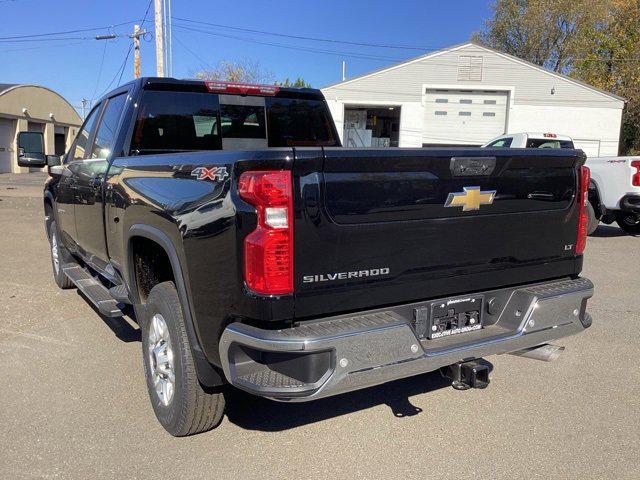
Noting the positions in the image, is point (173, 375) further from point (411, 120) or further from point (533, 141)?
point (411, 120)

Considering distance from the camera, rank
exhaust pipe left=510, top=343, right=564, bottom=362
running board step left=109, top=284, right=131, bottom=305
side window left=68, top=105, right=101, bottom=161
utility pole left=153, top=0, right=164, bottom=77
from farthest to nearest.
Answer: utility pole left=153, top=0, right=164, bottom=77
side window left=68, top=105, right=101, bottom=161
running board step left=109, top=284, right=131, bottom=305
exhaust pipe left=510, top=343, right=564, bottom=362

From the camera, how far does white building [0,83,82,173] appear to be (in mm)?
30375

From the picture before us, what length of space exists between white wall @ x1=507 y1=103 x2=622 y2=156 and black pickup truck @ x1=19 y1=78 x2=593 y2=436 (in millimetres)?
23462

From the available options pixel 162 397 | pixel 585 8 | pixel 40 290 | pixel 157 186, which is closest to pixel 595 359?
pixel 162 397

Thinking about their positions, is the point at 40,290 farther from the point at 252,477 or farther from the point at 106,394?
the point at 252,477

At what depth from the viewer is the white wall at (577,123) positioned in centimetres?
2464

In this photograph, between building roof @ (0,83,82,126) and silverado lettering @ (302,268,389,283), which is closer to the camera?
silverado lettering @ (302,268,389,283)

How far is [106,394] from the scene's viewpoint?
378cm

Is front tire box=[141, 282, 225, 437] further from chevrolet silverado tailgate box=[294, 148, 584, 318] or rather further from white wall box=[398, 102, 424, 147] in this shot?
Answer: white wall box=[398, 102, 424, 147]

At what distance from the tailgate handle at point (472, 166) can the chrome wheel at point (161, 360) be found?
178 cm

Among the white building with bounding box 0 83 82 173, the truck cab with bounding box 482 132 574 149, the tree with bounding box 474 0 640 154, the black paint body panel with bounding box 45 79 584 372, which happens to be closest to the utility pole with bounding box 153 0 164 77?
the white building with bounding box 0 83 82 173

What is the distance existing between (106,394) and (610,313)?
490 cm

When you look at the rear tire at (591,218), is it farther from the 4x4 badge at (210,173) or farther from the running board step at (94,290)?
the 4x4 badge at (210,173)

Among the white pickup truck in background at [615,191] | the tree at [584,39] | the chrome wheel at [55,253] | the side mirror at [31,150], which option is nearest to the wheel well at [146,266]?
the side mirror at [31,150]
